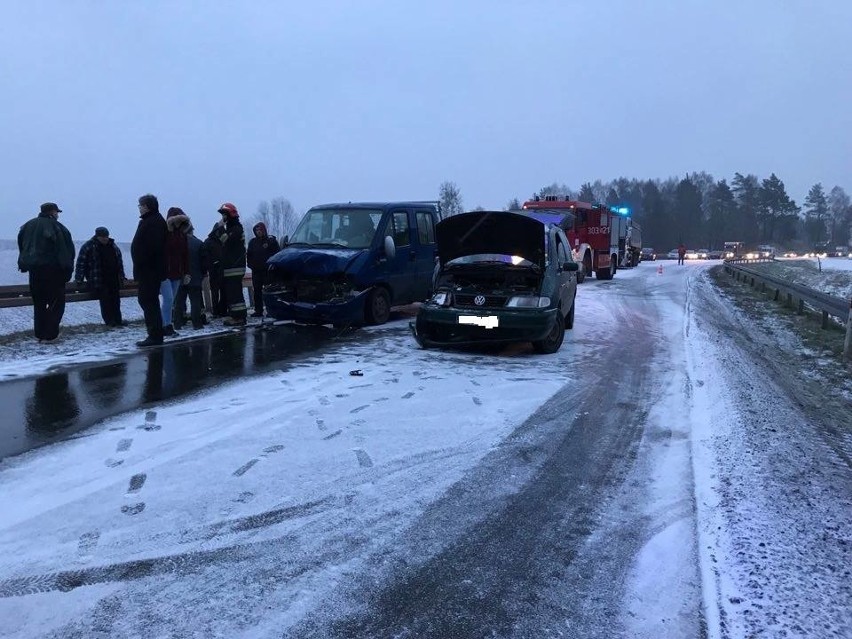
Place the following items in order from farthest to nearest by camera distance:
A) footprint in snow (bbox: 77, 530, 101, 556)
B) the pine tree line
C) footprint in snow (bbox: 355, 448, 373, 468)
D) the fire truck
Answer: the pine tree line
the fire truck
footprint in snow (bbox: 355, 448, 373, 468)
footprint in snow (bbox: 77, 530, 101, 556)

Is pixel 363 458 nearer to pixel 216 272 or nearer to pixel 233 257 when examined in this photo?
pixel 233 257

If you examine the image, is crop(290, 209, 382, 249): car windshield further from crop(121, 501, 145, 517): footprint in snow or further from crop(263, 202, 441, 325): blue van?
crop(121, 501, 145, 517): footprint in snow

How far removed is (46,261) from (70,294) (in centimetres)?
201

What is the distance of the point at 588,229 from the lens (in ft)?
79.7

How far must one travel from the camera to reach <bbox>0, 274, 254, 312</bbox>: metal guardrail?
417 inches

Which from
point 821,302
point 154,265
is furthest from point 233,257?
point 821,302

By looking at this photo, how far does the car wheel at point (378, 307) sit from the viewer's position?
1095 centimetres

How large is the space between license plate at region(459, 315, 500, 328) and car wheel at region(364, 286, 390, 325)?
255 centimetres

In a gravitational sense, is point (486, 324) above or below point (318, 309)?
below

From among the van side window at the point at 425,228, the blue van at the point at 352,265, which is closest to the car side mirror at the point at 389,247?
the blue van at the point at 352,265

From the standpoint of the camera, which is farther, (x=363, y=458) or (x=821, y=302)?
(x=821, y=302)

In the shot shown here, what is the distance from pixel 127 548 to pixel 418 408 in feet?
10.2

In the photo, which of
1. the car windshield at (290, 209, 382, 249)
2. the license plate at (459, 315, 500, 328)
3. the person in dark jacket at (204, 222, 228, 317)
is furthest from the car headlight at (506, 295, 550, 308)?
the person in dark jacket at (204, 222, 228, 317)

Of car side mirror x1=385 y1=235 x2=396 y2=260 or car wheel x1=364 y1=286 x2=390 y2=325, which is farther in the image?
car wheel x1=364 y1=286 x2=390 y2=325
